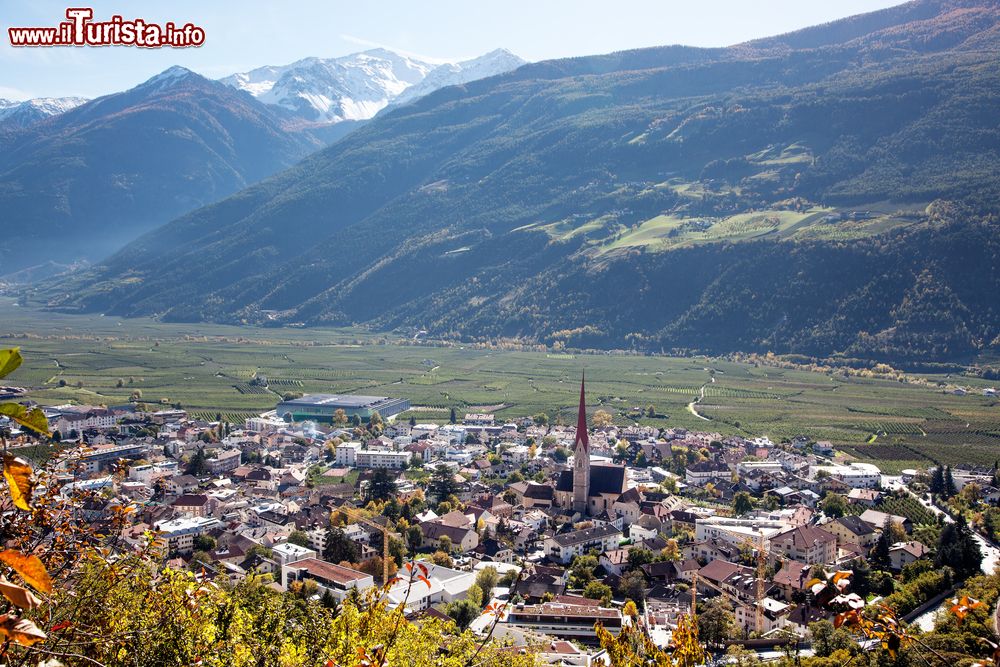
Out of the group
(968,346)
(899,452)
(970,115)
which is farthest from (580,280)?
(899,452)

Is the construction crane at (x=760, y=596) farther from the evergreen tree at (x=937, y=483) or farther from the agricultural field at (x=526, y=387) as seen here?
the agricultural field at (x=526, y=387)

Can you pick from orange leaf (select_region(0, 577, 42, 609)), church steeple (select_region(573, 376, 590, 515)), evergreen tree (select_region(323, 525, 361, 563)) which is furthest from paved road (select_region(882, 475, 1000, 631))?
orange leaf (select_region(0, 577, 42, 609))

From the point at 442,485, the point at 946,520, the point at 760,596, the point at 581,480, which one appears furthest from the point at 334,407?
the point at 760,596

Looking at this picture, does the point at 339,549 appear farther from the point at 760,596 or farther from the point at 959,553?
the point at 959,553

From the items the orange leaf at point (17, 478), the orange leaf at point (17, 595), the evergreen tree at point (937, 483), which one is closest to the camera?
the orange leaf at point (17, 595)

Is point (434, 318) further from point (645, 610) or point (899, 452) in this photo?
point (645, 610)

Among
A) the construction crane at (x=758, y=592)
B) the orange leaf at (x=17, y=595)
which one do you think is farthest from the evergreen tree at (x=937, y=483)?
the orange leaf at (x=17, y=595)

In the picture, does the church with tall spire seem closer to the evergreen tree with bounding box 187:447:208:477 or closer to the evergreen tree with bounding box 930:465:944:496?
the evergreen tree with bounding box 930:465:944:496
